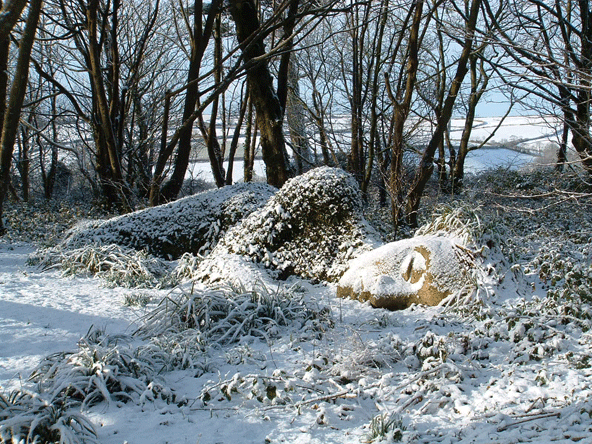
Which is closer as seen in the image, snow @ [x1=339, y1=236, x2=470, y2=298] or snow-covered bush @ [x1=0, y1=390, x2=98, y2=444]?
snow-covered bush @ [x1=0, y1=390, x2=98, y2=444]

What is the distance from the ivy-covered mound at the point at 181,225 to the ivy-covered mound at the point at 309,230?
954 mm

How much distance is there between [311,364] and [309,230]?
3.26m

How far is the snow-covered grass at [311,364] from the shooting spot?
272 cm

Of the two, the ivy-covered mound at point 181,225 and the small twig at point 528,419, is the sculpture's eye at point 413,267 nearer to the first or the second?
the small twig at point 528,419

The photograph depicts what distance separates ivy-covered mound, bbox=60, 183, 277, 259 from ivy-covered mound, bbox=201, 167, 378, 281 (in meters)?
0.95

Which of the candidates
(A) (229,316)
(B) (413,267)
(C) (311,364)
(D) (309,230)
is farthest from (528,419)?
(D) (309,230)

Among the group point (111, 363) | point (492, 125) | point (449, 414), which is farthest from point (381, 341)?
point (492, 125)

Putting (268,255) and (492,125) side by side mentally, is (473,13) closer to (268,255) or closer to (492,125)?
(268,255)

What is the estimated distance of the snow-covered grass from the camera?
8.94 feet

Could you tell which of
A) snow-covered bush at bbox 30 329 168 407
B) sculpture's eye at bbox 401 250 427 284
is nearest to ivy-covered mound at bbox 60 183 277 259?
sculpture's eye at bbox 401 250 427 284

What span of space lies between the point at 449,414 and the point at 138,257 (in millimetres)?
5609

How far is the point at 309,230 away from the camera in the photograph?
6738 mm

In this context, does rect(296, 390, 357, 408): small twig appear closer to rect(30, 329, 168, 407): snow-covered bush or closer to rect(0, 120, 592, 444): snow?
rect(0, 120, 592, 444): snow

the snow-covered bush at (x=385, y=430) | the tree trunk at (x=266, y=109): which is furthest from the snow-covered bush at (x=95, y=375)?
the tree trunk at (x=266, y=109)
